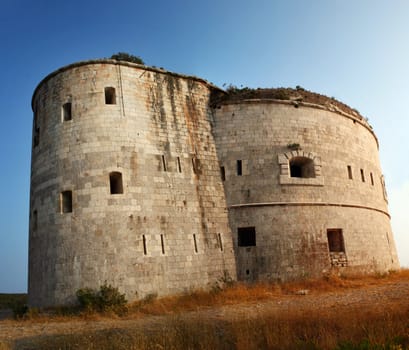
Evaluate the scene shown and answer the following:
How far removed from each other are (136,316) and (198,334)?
4435mm

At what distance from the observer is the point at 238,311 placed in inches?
476

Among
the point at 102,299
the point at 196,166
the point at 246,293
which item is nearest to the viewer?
the point at 102,299

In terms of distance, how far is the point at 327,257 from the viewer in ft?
55.5

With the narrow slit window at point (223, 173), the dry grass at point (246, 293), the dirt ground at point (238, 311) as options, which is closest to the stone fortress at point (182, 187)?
the narrow slit window at point (223, 173)

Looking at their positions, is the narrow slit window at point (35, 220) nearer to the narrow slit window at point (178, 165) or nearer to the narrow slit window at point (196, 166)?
the narrow slit window at point (178, 165)

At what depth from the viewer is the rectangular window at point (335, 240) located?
17750 millimetres

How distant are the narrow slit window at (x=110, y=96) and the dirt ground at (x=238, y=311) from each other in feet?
26.6

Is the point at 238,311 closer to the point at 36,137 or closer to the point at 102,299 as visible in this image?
the point at 102,299

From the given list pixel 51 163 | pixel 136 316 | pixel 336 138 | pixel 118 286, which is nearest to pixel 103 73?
pixel 51 163

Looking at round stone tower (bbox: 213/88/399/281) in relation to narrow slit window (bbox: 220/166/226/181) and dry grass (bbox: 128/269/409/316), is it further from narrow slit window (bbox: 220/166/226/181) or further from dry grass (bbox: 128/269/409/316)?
dry grass (bbox: 128/269/409/316)

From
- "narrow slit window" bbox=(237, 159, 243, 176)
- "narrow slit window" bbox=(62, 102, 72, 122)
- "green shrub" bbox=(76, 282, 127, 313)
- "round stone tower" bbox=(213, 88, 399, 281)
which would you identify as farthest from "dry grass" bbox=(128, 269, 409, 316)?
"narrow slit window" bbox=(62, 102, 72, 122)

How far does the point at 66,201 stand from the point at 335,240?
11.3m

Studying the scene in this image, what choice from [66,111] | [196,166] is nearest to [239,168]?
[196,166]

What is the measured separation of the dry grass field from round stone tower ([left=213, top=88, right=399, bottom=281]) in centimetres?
155
